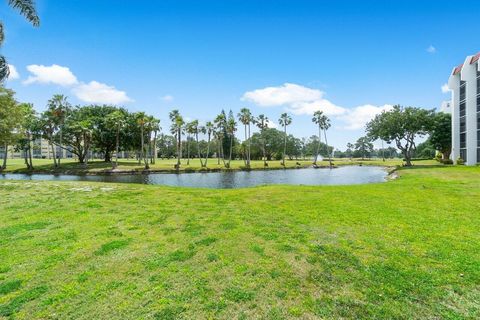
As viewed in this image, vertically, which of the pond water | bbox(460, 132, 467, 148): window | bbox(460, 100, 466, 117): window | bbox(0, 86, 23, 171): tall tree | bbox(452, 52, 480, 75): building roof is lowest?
the pond water

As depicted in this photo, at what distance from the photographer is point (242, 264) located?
5.48 m

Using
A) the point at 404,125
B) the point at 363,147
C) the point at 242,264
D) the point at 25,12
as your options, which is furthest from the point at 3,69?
the point at 363,147

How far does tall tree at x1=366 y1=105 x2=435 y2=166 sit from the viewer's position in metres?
46.2

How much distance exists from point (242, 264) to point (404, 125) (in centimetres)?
5218

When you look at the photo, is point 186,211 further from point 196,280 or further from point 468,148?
point 468,148

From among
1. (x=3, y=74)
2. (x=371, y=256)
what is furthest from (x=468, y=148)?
(x=3, y=74)

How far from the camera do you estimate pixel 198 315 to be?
3887mm

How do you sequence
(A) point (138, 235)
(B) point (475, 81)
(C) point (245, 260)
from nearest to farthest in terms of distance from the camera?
(C) point (245, 260) → (A) point (138, 235) → (B) point (475, 81)

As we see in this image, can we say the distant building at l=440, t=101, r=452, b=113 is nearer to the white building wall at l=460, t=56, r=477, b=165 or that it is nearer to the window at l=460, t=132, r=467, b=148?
the window at l=460, t=132, r=467, b=148

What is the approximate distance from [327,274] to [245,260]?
1754mm

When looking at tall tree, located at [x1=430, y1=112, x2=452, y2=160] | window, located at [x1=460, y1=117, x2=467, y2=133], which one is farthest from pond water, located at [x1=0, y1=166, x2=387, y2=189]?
tall tree, located at [x1=430, y1=112, x2=452, y2=160]

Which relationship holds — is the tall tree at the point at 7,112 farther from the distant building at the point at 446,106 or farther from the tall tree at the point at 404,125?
the distant building at the point at 446,106

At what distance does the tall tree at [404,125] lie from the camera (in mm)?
46219

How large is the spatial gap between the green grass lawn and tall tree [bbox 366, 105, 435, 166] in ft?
141
